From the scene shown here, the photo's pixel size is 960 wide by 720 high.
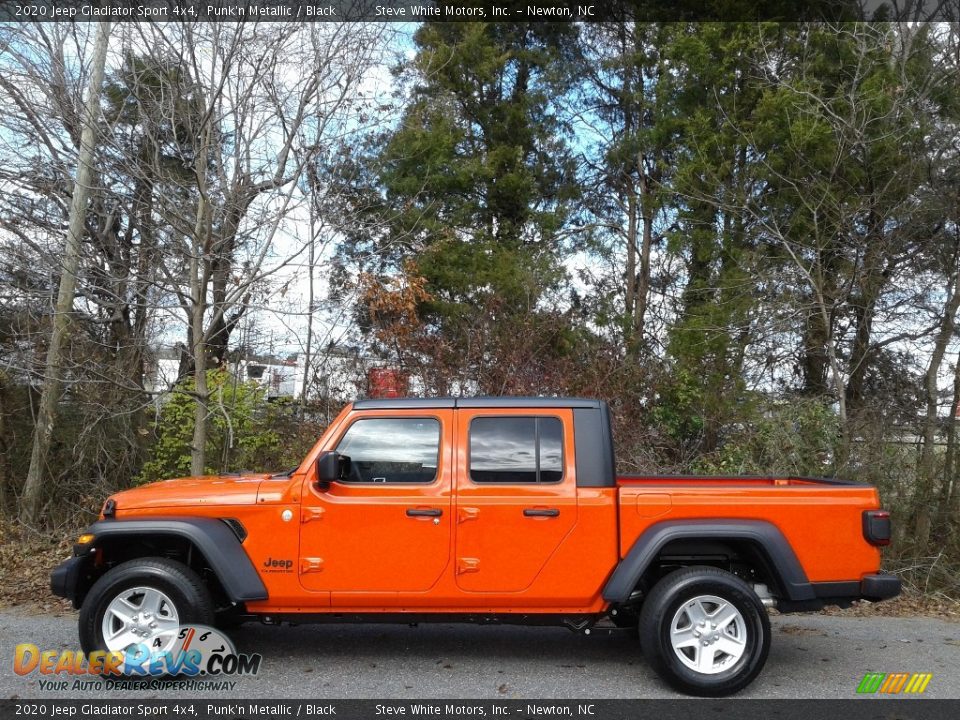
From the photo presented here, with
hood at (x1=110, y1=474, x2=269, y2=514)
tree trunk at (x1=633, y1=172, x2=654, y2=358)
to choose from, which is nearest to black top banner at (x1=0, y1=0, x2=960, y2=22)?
tree trunk at (x1=633, y1=172, x2=654, y2=358)

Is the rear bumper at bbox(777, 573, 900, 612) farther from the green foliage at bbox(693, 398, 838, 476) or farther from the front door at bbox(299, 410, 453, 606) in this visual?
the green foliage at bbox(693, 398, 838, 476)

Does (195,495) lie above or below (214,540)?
above

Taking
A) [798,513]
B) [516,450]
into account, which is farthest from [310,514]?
[798,513]

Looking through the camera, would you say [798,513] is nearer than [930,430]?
Yes

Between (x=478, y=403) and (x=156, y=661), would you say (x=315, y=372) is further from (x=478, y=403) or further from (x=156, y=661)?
(x=156, y=661)

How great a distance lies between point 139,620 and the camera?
220 inches

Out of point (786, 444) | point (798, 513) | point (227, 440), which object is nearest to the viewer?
point (798, 513)

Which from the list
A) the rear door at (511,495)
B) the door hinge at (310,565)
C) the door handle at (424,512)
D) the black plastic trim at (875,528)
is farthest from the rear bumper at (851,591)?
the door hinge at (310,565)

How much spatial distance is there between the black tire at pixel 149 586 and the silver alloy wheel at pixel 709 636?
2.98 m

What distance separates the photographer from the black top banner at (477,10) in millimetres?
9227

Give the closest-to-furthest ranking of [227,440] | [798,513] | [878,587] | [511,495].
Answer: [878,587] < [798,513] < [511,495] < [227,440]

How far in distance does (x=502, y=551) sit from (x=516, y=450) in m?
0.67

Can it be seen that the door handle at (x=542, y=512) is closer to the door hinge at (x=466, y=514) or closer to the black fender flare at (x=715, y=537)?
the door hinge at (x=466, y=514)

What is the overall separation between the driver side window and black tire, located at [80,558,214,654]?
1.19 metres
